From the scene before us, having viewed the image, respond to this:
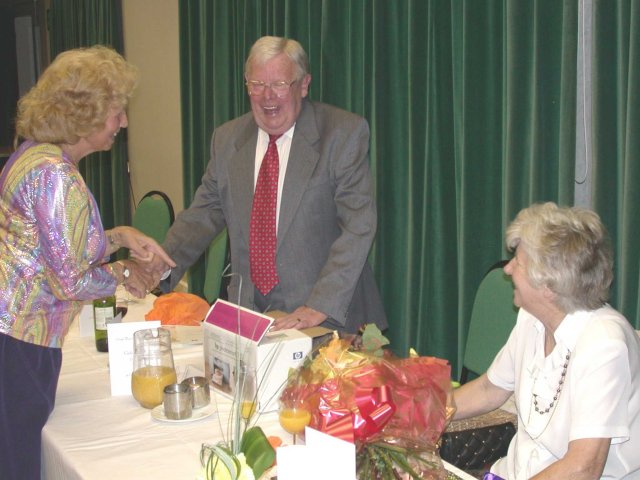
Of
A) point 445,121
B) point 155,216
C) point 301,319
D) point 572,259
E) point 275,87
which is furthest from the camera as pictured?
point 155,216

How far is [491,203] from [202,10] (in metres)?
2.87

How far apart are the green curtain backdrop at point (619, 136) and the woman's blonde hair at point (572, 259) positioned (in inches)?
36.1

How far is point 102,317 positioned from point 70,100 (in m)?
0.76

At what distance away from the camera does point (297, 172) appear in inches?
125

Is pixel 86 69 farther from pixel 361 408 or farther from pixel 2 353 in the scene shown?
pixel 361 408

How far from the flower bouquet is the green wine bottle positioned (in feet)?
3.74

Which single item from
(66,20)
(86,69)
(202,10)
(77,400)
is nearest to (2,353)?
(77,400)

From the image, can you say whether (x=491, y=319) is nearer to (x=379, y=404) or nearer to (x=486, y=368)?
(x=486, y=368)

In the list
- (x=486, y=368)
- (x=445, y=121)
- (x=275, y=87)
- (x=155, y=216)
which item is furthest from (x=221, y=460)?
(x=155, y=216)

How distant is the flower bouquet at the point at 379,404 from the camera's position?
153 centimetres

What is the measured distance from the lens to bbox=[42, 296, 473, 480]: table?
1.84 metres

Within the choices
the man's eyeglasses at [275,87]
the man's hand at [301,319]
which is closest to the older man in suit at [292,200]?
the man's eyeglasses at [275,87]

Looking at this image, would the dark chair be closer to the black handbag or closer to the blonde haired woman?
the black handbag

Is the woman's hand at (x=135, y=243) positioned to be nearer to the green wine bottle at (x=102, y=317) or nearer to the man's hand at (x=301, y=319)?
the green wine bottle at (x=102, y=317)
